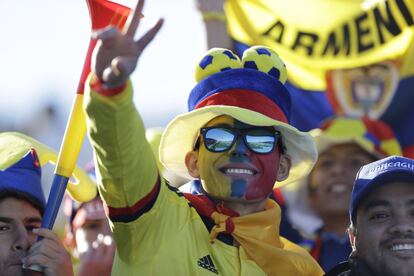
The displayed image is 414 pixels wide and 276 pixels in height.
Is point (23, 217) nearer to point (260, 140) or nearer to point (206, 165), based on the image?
point (206, 165)

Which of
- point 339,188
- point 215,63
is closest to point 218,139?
point 215,63

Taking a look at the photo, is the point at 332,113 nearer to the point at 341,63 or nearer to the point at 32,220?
the point at 341,63

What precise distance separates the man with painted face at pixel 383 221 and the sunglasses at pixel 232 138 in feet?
1.33

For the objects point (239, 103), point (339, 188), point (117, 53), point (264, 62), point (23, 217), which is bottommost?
point (339, 188)

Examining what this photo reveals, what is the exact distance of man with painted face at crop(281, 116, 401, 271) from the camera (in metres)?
8.37

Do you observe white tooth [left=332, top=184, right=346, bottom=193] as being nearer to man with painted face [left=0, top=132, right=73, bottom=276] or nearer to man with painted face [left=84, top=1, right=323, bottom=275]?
man with painted face [left=84, top=1, right=323, bottom=275]

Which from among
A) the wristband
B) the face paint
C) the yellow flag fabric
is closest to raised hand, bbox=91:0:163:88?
the face paint

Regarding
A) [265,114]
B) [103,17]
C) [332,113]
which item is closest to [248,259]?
[265,114]

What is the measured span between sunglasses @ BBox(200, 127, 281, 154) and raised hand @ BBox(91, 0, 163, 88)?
858 mm

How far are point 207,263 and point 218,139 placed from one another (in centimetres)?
52

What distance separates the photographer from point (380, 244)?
16.7 feet

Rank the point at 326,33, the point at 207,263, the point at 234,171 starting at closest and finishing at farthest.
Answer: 1. the point at 207,263
2. the point at 234,171
3. the point at 326,33

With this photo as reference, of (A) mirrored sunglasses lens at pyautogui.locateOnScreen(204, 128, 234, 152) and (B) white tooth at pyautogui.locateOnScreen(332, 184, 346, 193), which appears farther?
(B) white tooth at pyautogui.locateOnScreen(332, 184, 346, 193)

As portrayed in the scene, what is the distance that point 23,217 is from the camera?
5.33m
